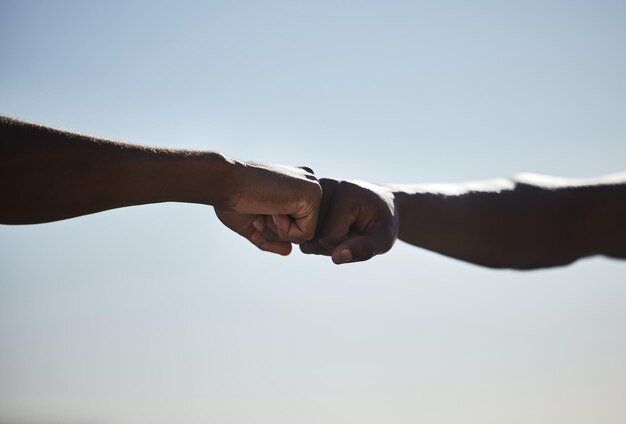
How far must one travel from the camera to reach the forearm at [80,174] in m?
3.64

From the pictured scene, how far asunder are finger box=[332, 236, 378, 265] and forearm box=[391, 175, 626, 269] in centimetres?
79

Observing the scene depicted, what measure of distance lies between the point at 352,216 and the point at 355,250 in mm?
575

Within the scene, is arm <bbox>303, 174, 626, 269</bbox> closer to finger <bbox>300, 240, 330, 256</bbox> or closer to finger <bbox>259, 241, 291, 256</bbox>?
finger <bbox>300, 240, 330, 256</bbox>

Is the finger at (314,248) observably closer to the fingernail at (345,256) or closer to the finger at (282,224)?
the finger at (282,224)

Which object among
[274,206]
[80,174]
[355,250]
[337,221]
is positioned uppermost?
[337,221]

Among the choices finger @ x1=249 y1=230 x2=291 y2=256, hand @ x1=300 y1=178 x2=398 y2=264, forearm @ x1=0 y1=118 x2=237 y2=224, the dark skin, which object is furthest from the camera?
finger @ x1=249 y1=230 x2=291 y2=256

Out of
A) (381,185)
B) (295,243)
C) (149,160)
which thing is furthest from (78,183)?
(381,185)

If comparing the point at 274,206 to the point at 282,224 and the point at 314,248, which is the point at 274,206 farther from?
the point at 314,248

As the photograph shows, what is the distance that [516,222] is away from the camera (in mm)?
6137

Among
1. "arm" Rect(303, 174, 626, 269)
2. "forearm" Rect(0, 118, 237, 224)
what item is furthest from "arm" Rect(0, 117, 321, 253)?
"arm" Rect(303, 174, 626, 269)

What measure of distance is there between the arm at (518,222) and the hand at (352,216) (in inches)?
9.3

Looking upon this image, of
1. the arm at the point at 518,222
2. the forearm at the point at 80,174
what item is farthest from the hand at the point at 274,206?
the arm at the point at 518,222

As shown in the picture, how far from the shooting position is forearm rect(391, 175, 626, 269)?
19.8ft

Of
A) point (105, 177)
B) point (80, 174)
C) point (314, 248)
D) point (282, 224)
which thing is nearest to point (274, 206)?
point (282, 224)
